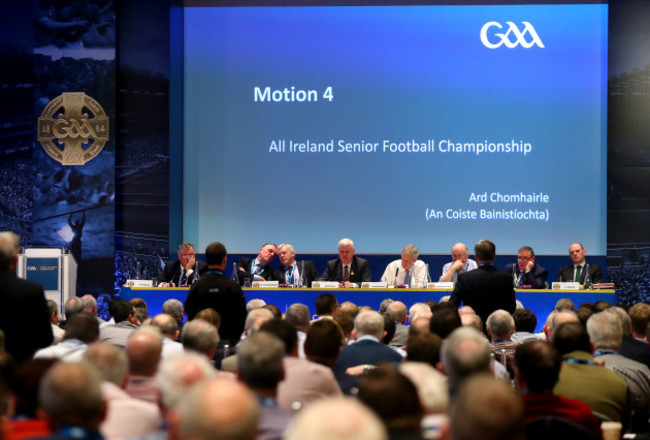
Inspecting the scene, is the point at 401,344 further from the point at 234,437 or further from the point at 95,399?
the point at 234,437

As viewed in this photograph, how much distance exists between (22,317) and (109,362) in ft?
4.44

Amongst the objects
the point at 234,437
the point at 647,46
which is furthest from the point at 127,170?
the point at 234,437

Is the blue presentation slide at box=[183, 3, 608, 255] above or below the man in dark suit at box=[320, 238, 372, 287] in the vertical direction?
above

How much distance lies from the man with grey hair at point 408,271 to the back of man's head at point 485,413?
7078 millimetres

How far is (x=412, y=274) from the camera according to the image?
368 inches

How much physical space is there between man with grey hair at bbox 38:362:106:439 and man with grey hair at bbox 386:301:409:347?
3.61 metres

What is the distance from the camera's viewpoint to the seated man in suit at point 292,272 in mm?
9117

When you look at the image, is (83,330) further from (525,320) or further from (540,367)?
(525,320)

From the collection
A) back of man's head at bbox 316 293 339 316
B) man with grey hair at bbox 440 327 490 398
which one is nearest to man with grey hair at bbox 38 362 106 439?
man with grey hair at bbox 440 327 490 398

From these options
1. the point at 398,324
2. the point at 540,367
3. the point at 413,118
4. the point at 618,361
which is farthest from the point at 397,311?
the point at 413,118

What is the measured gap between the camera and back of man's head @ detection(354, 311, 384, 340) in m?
4.61

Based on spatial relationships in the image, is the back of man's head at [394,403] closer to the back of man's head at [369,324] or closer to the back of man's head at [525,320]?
the back of man's head at [369,324]

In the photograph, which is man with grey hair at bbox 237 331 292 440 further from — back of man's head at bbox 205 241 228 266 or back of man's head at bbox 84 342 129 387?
back of man's head at bbox 205 241 228 266

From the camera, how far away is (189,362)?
9.35ft
